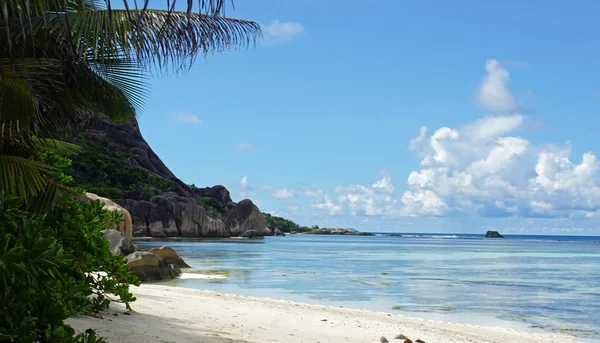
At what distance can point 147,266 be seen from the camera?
18.2m

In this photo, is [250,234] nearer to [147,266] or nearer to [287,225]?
[147,266]

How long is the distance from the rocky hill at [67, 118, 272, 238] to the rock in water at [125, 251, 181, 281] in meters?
44.0

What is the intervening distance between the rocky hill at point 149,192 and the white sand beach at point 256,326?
172 feet

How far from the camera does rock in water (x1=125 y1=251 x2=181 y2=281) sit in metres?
17.6

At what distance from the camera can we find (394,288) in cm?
2131

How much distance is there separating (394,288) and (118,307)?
570 inches

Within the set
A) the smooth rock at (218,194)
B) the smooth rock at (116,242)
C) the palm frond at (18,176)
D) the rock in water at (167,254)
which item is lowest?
the rock in water at (167,254)

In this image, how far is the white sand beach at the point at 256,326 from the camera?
6953 millimetres

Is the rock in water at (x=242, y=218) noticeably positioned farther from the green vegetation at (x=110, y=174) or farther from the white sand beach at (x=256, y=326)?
the white sand beach at (x=256, y=326)

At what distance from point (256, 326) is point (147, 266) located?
9.75 meters

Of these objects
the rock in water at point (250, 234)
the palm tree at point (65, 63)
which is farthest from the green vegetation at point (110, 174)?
the palm tree at point (65, 63)

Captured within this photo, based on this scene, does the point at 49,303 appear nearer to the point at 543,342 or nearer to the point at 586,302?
the point at 543,342

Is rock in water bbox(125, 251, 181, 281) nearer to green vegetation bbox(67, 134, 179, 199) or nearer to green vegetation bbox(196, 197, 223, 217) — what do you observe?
green vegetation bbox(67, 134, 179, 199)

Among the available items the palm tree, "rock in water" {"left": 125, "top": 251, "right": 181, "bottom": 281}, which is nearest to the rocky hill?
"rock in water" {"left": 125, "top": 251, "right": 181, "bottom": 281}
